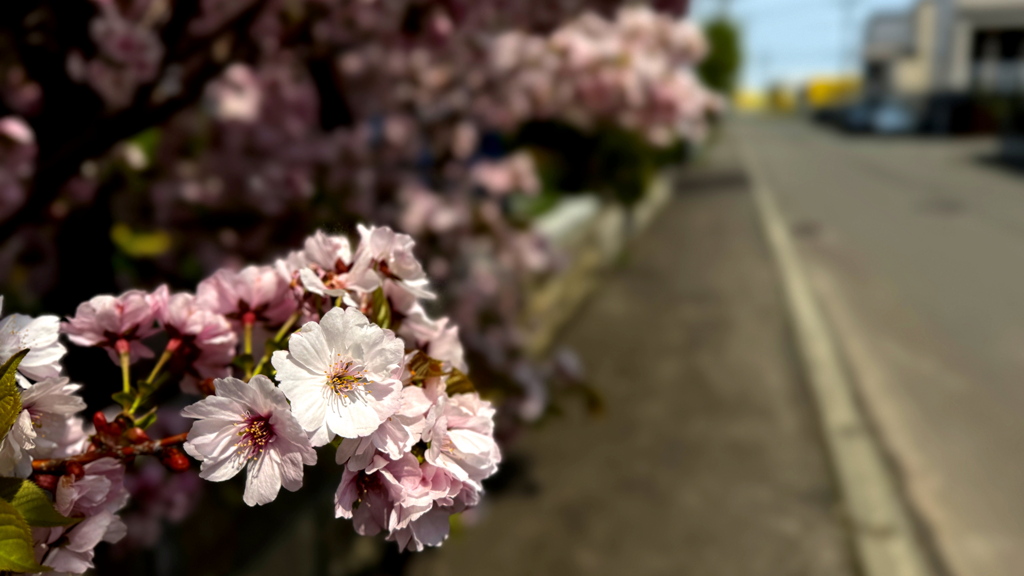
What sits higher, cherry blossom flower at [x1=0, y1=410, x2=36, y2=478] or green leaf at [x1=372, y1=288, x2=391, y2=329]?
green leaf at [x1=372, y1=288, x2=391, y2=329]

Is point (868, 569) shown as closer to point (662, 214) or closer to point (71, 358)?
point (71, 358)

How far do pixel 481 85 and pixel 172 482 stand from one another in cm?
291

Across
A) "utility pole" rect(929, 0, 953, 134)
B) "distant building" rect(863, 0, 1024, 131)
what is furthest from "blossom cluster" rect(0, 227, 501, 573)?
"utility pole" rect(929, 0, 953, 134)

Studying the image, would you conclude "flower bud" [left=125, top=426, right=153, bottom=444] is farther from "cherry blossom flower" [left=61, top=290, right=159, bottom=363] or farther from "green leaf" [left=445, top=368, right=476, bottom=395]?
"green leaf" [left=445, top=368, right=476, bottom=395]

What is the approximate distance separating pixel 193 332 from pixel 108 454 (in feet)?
0.70

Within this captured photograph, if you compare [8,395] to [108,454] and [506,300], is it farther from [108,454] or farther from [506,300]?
[506,300]

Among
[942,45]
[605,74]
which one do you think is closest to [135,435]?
[605,74]

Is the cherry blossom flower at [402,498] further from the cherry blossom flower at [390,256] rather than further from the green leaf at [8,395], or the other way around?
the green leaf at [8,395]

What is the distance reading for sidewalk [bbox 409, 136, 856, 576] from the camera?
4.16 m

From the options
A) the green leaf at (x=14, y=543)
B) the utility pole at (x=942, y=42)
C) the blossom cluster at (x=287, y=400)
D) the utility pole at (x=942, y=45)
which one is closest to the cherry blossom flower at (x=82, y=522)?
the blossom cluster at (x=287, y=400)

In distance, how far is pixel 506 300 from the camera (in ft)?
17.5

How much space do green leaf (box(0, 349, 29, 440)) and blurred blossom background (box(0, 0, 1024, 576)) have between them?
552 mm

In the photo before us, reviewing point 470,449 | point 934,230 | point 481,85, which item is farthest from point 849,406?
point 934,230

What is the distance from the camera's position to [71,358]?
7.72 ft
